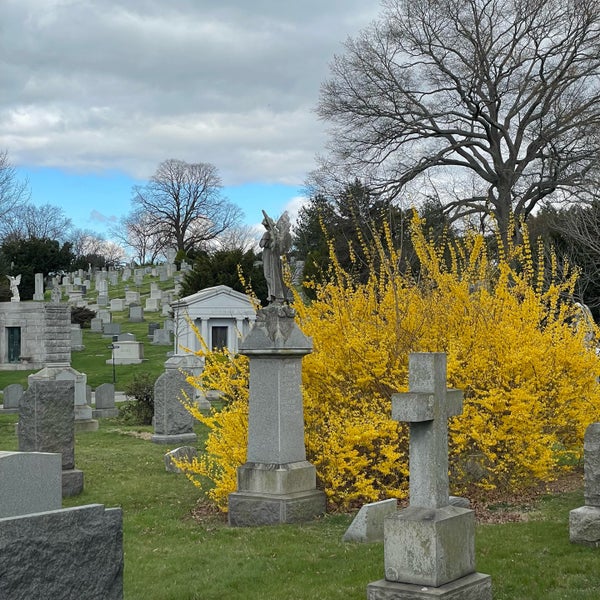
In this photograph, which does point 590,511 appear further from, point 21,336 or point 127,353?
point 21,336

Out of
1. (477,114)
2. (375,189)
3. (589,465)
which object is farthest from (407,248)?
(589,465)

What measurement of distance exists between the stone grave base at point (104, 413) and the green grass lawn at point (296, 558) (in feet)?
39.4

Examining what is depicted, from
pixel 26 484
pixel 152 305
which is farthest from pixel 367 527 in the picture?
pixel 152 305

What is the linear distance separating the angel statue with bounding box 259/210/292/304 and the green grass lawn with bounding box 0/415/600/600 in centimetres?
265

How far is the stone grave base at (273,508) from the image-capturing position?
920 cm

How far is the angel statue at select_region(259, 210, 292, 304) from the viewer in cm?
1023

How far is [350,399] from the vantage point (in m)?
10.5

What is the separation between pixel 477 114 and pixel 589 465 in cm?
2035

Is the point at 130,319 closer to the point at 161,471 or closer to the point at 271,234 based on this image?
the point at 161,471

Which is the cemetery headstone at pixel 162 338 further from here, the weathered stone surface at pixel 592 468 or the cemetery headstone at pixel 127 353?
the weathered stone surface at pixel 592 468

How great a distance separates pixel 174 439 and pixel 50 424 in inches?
203

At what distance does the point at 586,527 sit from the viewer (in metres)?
7.57

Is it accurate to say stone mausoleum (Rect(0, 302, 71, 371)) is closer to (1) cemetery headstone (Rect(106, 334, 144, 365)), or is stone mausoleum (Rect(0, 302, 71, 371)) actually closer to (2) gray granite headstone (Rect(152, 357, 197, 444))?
(1) cemetery headstone (Rect(106, 334, 144, 365))

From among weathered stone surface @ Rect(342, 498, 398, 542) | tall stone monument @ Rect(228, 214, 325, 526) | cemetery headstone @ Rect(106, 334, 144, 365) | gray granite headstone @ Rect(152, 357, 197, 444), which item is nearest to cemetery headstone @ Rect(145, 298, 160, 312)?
cemetery headstone @ Rect(106, 334, 144, 365)
